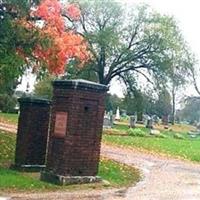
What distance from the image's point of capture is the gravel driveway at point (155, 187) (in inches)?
427

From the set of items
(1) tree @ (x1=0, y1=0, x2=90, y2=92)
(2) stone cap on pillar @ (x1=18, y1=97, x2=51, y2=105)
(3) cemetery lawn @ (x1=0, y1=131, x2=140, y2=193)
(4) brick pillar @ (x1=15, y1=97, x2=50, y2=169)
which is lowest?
(3) cemetery lawn @ (x1=0, y1=131, x2=140, y2=193)

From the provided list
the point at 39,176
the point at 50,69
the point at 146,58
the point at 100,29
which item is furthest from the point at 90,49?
the point at 39,176

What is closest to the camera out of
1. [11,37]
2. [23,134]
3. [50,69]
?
[23,134]

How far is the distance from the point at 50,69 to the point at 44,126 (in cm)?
507

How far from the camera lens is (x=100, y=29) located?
45.5 m

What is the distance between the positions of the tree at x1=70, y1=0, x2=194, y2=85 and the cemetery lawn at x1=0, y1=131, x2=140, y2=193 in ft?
92.6

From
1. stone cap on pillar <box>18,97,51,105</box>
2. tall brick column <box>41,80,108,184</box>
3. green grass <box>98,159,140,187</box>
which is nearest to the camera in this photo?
tall brick column <box>41,80,108,184</box>

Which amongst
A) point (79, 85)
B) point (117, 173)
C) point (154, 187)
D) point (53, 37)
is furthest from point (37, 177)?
point (53, 37)

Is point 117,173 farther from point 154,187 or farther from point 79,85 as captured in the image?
point 79,85

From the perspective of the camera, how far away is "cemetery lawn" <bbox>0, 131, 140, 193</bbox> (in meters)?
11.5

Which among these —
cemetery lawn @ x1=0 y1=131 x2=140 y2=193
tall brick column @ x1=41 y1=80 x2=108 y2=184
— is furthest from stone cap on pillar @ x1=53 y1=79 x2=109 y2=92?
cemetery lawn @ x1=0 y1=131 x2=140 y2=193

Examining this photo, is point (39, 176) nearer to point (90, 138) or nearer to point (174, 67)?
point (90, 138)

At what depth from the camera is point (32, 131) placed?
558 inches

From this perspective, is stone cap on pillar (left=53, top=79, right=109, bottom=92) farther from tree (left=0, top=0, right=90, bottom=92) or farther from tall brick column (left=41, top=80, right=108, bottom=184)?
tree (left=0, top=0, right=90, bottom=92)
